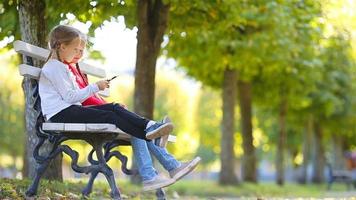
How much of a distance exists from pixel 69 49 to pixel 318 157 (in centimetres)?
2910

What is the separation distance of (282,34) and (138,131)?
11.9 metres

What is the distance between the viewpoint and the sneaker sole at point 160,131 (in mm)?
6582

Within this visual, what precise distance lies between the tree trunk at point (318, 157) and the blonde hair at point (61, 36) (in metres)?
28.2

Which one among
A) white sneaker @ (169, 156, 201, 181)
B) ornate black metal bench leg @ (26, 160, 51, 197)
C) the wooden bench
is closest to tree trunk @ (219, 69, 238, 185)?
the wooden bench

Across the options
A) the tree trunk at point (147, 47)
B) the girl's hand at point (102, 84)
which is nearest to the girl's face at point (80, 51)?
the girl's hand at point (102, 84)

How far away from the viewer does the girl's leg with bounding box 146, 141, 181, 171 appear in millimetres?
7137

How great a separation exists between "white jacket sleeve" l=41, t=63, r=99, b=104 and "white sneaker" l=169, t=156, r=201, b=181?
1082mm

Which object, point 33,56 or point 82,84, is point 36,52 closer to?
point 33,56

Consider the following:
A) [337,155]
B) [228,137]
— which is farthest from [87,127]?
[337,155]

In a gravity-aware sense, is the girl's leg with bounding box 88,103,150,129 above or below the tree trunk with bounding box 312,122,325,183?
below

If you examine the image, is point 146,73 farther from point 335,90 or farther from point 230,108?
point 335,90

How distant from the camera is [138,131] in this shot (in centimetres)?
679

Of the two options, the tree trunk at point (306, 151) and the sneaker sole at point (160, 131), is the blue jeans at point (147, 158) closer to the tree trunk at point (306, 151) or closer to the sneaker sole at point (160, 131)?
the sneaker sole at point (160, 131)

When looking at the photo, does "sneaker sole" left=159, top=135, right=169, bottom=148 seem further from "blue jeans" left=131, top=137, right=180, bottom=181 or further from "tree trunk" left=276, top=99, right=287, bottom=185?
"tree trunk" left=276, top=99, right=287, bottom=185
